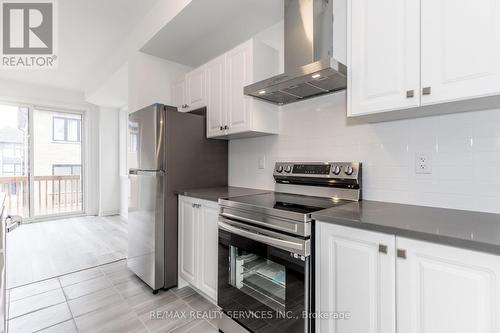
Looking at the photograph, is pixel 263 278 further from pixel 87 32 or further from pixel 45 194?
pixel 45 194

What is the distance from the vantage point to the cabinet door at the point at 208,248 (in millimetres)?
1959

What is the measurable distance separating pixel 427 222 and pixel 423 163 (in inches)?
20.8

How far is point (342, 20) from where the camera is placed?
1883mm

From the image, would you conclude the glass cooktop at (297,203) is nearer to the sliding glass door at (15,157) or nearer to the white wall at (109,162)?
the white wall at (109,162)

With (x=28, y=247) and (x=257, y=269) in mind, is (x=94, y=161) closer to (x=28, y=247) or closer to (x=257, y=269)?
(x=28, y=247)

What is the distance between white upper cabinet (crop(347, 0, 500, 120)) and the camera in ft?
3.53

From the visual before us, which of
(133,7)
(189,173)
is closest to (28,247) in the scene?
(189,173)

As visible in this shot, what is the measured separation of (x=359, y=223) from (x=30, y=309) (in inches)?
104

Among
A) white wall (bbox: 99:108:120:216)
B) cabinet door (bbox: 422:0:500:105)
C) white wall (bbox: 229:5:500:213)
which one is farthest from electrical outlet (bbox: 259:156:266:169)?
white wall (bbox: 99:108:120:216)

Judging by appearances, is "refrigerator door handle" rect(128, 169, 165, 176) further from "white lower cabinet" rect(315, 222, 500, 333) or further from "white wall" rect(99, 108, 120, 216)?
"white wall" rect(99, 108, 120, 216)

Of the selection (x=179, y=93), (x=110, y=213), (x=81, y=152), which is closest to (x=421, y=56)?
(x=179, y=93)

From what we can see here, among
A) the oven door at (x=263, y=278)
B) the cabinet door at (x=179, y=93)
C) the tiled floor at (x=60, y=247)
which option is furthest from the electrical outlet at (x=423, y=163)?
the tiled floor at (x=60, y=247)

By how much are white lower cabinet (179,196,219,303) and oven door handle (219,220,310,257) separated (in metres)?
0.29

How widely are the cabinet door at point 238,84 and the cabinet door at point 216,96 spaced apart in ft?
0.26
